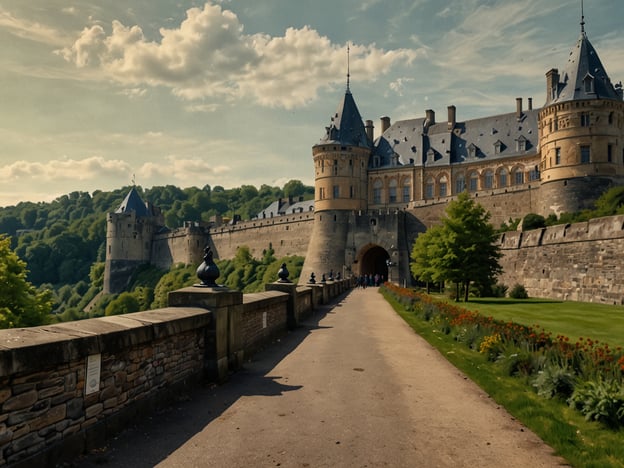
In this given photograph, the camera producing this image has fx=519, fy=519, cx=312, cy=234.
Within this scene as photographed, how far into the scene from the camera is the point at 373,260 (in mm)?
73562

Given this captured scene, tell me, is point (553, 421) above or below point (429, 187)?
below

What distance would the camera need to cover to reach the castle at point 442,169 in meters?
51.9

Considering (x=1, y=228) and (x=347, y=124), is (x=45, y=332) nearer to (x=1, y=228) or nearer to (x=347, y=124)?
(x=347, y=124)

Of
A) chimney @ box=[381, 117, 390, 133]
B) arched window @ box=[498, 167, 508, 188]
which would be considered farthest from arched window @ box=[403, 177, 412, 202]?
arched window @ box=[498, 167, 508, 188]

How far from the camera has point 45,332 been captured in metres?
5.41

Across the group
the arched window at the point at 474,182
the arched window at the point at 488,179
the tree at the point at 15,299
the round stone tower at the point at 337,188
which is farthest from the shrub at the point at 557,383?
the arched window at the point at 474,182

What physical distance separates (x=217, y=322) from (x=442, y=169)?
218ft

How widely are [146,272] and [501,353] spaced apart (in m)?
101

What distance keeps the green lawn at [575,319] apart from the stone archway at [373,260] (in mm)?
42065

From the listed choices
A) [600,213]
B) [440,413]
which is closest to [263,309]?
[440,413]

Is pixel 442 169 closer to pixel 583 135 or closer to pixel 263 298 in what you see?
pixel 583 135

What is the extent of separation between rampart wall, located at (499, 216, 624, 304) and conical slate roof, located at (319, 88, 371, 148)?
114 feet

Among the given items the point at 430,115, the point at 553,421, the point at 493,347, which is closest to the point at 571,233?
the point at 493,347

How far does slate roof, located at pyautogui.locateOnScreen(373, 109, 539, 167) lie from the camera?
67438 mm
